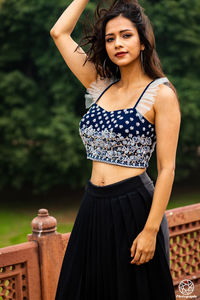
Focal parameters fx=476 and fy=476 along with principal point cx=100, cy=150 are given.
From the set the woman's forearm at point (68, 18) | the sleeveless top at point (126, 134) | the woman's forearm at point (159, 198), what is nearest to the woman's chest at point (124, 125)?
the sleeveless top at point (126, 134)

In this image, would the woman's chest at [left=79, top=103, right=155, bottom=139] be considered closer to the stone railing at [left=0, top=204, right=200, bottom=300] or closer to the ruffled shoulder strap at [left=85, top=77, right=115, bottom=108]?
the ruffled shoulder strap at [left=85, top=77, right=115, bottom=108]

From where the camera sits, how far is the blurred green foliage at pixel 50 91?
9.12 metres

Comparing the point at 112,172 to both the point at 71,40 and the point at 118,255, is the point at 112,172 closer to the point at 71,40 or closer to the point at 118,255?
the point at 118,255

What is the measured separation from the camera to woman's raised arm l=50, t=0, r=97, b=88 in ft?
7.65

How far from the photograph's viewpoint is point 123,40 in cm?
209

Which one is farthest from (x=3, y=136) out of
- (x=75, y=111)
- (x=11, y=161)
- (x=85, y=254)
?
(x=85, y=254)

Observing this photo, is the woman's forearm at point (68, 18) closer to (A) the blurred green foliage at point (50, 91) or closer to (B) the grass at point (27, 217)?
(B) the grass at point (27, 217)

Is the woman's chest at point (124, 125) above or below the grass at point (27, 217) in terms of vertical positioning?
below

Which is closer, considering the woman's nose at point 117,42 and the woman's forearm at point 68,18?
the woman's nose at point 117,42

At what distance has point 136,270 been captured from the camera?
2.04 metres

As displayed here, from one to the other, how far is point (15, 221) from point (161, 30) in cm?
471

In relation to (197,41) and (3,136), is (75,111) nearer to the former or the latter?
(3,136)

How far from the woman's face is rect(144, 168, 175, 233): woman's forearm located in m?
0.53

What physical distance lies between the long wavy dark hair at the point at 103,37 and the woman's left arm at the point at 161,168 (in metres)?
0.12
